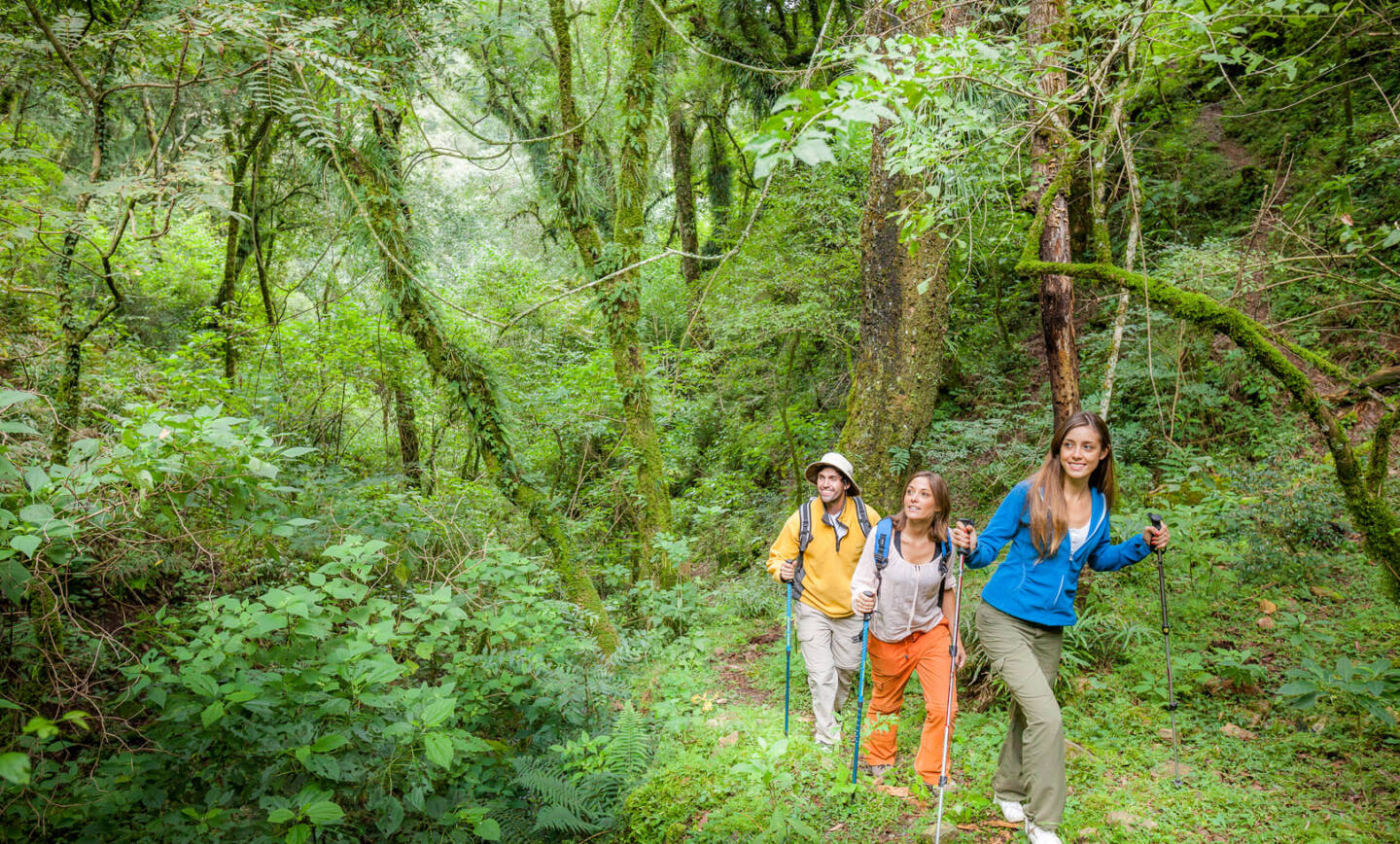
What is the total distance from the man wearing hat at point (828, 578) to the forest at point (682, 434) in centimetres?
21

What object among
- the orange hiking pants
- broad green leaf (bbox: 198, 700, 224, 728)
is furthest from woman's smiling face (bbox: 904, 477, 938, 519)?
broad green leaf (bbox: 198, 700, 224, 728)

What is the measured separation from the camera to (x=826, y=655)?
4.30 metres

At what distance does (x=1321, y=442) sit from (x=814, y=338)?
591 cm

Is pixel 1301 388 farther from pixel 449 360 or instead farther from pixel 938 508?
pixel 449 360

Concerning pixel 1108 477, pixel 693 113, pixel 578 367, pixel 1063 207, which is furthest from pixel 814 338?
pixel 693 113

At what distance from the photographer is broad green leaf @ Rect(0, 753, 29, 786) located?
4.75 ft

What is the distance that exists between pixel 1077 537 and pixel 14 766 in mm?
3885

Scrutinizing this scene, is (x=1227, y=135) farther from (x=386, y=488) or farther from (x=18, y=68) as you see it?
(x=18, y=68)

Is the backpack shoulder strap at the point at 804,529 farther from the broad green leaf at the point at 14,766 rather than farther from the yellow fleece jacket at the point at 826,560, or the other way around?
the broad green leaf at the point at 14,766

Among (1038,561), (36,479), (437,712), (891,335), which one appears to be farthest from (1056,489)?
(36,479)

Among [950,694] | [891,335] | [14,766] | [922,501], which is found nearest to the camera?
[14,766]

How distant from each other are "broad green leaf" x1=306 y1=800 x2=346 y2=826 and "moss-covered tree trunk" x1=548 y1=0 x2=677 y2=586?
15.2ft

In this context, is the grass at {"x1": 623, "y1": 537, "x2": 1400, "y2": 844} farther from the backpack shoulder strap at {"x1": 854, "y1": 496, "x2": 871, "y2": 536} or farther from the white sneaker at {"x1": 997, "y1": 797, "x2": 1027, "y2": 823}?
the backpack shoulder strap at {"x1": 854, "y1": 496, "x2": 871, "y2": 536}

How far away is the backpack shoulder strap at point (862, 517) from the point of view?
4.30 metres
